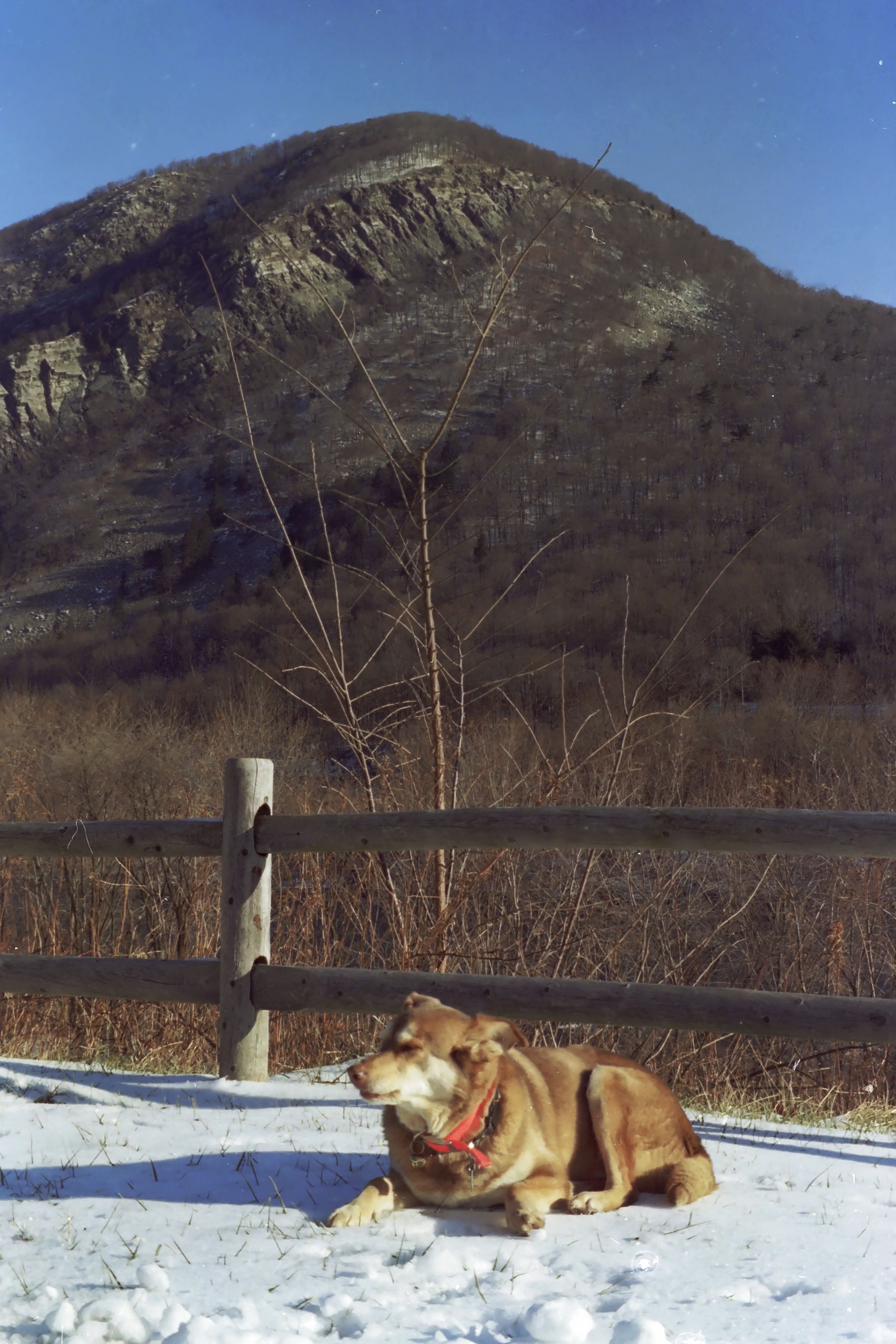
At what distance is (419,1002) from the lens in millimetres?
2895

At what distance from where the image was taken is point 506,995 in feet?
14.6

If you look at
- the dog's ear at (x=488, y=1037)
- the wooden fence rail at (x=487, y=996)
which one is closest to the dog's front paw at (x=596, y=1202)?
the dog's ear at (x=488, y=1037)

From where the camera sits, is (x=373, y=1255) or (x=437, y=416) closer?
(x=373, y=1255)

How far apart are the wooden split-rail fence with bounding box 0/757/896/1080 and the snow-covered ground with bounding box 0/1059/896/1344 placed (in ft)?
1.81

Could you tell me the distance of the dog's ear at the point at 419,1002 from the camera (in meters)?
2.86

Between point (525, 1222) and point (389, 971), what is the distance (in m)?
1.88

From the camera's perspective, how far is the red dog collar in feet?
9.00

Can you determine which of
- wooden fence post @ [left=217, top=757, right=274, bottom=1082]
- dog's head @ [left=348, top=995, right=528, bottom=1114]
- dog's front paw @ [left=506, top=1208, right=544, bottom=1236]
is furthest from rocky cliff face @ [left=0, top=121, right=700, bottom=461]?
dog's front paw @ [left=506, top=1208, right=544, bottom=1236]

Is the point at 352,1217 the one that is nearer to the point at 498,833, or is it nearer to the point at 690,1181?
the point at 690,1181

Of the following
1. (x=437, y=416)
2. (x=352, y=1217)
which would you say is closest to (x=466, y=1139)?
(x=352, y=1217)

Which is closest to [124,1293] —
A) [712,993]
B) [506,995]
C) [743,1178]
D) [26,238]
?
[743,1178]

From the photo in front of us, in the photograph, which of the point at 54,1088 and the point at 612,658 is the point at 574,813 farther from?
the point at 612,658

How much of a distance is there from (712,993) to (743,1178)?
35.2 inches

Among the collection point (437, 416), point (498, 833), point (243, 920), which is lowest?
point (243, 920)
